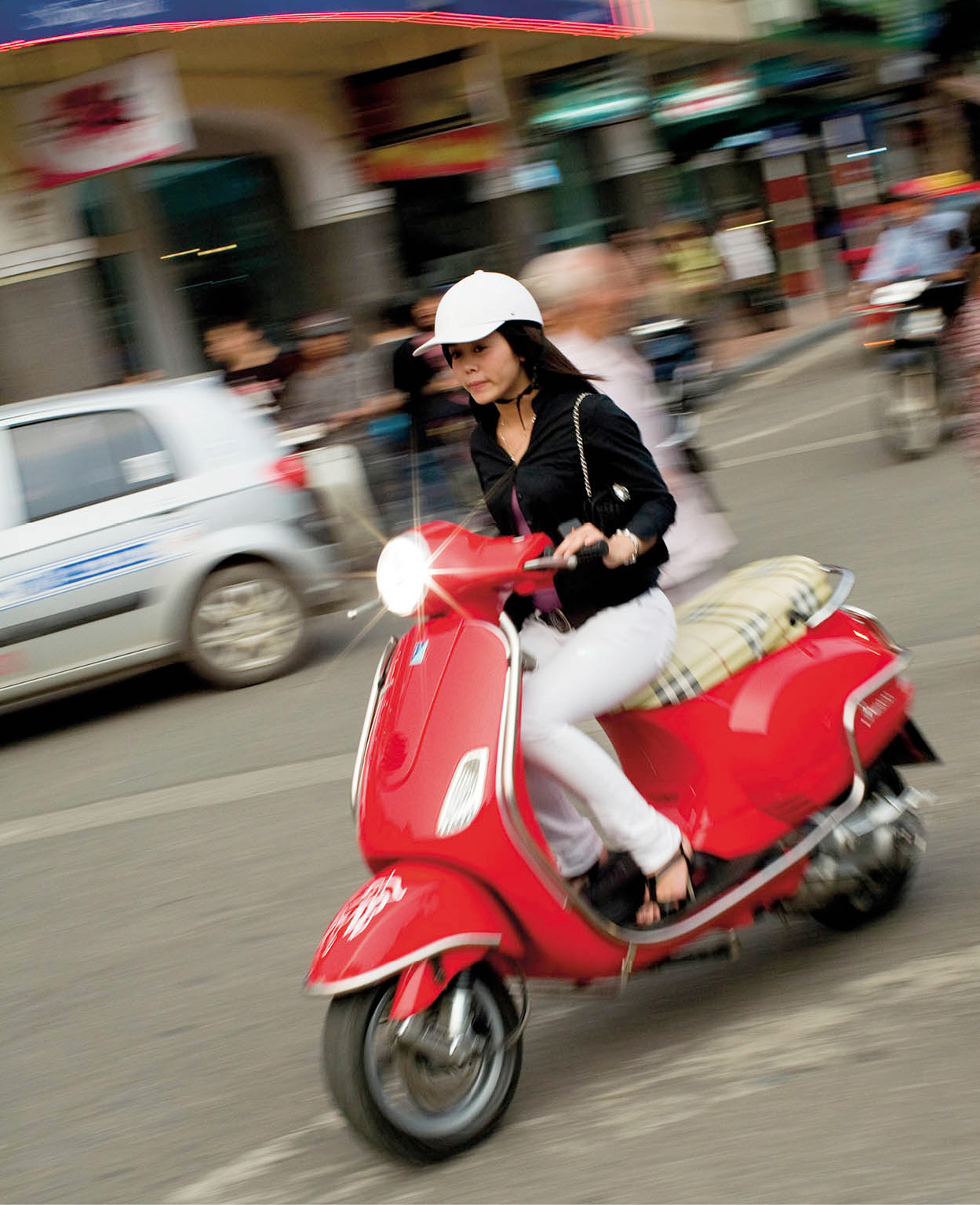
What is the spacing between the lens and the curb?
1958cm

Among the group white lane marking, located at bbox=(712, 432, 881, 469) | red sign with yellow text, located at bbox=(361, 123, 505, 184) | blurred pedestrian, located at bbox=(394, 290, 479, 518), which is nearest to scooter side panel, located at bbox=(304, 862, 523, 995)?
blurred pedestrian, located at bbox=(394, 290, 479, 518)

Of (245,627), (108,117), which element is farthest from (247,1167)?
(108,117)

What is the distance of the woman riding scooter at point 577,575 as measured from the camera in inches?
140

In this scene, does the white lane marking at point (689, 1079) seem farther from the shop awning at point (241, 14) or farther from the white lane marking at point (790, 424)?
the shop awning at point (241, 14)

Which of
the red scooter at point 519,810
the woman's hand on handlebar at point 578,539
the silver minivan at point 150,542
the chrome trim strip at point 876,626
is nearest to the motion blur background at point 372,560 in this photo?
the silver minivan at point 150,542

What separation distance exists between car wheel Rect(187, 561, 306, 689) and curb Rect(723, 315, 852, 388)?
10.9 metres

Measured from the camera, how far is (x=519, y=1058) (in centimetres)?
351

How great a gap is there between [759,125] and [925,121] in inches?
104

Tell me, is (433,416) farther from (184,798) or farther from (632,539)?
(632,539)

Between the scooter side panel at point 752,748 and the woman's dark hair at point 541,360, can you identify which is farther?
the scooter side panel at point 752,748

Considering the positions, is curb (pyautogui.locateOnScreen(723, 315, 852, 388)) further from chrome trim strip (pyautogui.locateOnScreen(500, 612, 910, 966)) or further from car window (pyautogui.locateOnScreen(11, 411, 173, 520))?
chrome trim strip (pyautogui.locateOnScreen(500, 612, 910, 966))

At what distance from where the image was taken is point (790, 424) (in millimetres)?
14953

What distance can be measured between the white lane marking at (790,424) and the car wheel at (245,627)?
6.22 m

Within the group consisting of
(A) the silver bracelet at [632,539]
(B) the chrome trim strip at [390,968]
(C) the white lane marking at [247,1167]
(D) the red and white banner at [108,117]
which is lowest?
(C) the white lane marking at [247,1167]
